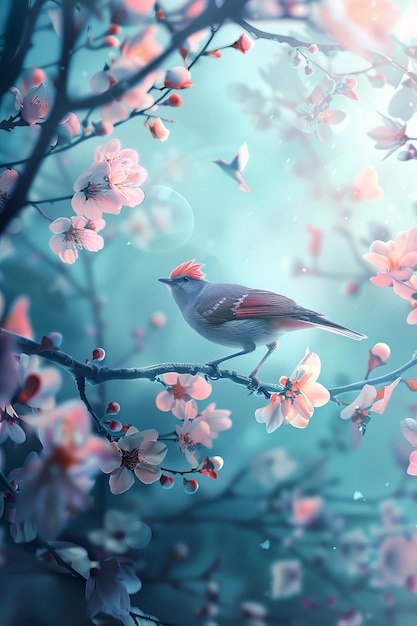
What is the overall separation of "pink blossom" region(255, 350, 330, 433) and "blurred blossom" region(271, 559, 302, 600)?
0.20 m

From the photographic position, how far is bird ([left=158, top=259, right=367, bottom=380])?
681mm

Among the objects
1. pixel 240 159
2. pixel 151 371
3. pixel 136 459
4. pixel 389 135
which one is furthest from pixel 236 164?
pixel 136 459

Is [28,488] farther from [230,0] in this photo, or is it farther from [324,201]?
[230,0]

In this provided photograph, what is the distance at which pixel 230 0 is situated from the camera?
625 millimetres

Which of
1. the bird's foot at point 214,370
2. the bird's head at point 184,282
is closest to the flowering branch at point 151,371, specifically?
the bird's foot at point 214,370

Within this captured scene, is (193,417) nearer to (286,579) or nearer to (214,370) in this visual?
(214,370)

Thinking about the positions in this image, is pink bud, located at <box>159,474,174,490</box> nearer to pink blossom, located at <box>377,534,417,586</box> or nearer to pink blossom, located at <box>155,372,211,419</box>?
pink blossom, located at <box>155,372,211,419</box>

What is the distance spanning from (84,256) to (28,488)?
0.33 m

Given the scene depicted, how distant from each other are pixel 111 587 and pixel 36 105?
2.28 ft

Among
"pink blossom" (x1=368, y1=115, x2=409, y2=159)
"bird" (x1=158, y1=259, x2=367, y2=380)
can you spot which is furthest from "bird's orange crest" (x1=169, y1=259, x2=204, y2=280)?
"pink blossom" (x1=368, y1=115, x2=409, y2=159)

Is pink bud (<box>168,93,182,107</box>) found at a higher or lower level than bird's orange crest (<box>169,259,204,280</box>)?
higher

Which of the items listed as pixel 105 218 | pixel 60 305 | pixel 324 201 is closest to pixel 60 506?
pixel 60 305

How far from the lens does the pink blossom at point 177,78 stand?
613 millimetres

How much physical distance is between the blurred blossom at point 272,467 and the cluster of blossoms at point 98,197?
405 mm
